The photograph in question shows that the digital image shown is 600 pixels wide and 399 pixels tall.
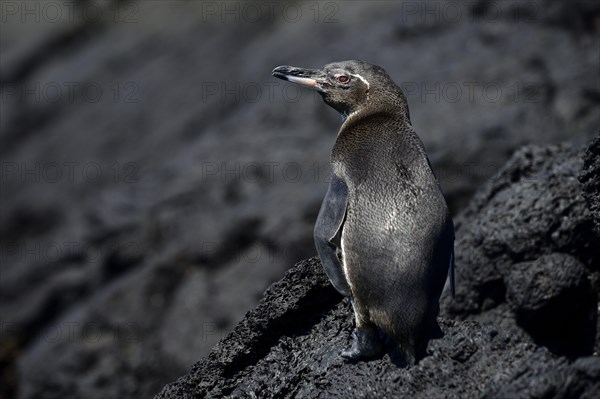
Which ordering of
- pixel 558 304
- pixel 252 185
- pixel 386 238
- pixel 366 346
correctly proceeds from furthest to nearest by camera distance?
pixel 252 185 → pixel 558 304 → pixel 366 346 → pixel 386 238

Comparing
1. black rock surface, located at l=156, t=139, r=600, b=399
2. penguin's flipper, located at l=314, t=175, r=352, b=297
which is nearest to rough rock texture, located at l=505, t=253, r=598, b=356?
black rock surface, located at l=156, t=139, r=600, b=399

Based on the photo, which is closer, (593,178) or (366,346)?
(366,346)

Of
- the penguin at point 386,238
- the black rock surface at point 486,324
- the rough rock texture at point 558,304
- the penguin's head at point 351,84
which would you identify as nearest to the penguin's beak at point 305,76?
the penguin's head at point 351,84

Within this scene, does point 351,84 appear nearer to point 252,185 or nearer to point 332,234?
point 332,234

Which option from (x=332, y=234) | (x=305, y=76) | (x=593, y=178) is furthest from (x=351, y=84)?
(x=593, y=178)

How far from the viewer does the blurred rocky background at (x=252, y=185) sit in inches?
260

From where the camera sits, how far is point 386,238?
475 centimetres

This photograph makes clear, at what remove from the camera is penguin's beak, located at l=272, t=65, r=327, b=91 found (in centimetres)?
594

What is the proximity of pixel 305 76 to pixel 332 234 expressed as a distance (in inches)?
59.9

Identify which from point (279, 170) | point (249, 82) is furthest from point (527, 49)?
point (249, 82)

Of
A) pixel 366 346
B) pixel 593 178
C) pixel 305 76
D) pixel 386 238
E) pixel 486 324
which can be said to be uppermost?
pixel 305 76

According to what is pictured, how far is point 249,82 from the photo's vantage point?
13.9 metres

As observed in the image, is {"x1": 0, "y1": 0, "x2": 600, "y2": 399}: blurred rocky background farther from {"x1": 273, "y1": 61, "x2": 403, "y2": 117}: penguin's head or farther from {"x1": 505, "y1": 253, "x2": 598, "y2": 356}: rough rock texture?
{"x1": 273, "y1": 61, "x2": 403, "y2": 117}: penguin's head

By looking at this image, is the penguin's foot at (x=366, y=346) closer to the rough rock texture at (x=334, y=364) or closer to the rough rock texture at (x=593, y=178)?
the rough rock texture at (x=334, y=364)
